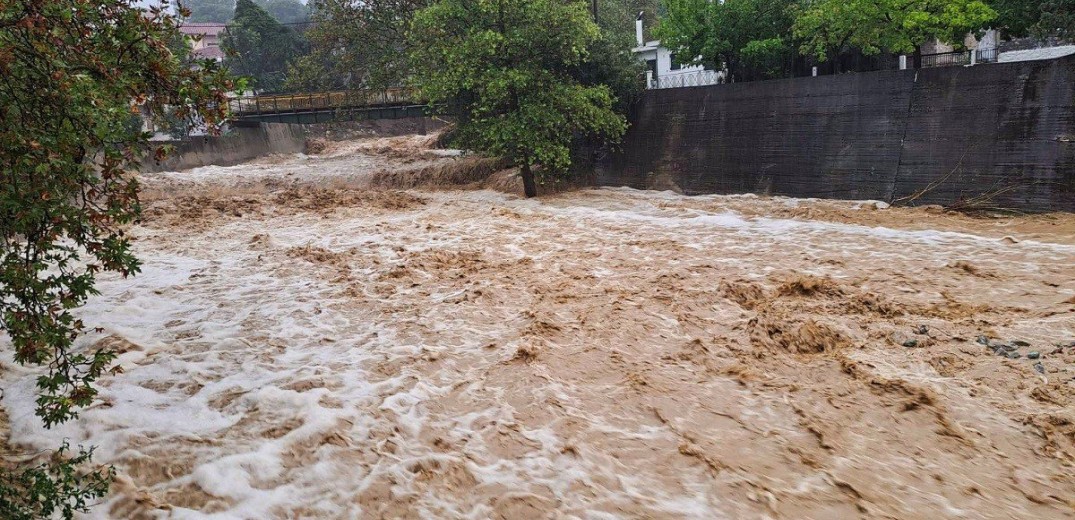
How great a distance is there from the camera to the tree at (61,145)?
3.66m

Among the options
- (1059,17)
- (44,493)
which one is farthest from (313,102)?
(44,493)

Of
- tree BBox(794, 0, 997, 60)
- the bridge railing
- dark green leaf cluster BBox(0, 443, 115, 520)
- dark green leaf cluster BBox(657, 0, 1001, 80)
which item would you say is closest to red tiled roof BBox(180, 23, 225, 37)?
the bridge railing

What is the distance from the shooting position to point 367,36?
26.7m

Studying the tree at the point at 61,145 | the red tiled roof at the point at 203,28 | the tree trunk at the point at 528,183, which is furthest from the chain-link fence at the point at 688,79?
the red tiled roof at the point at 203,28

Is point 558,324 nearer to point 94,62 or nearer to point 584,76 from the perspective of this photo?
point 94,62

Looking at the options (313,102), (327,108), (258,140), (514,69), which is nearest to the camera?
(514,69)

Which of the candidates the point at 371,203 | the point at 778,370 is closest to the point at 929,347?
the point at 778,370

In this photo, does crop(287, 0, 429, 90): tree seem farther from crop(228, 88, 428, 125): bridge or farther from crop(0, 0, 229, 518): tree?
crop(0, 0, 229, 518): tree

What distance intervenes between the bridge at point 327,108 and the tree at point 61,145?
83.0 ft

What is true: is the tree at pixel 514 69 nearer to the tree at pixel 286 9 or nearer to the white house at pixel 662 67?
the white house at pixel 662 67

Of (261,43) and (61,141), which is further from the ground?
(261,43)

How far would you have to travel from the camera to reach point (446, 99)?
2025 cm

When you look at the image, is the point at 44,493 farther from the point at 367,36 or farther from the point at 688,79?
the point at 688,79

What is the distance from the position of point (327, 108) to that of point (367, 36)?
6494 millimetres
